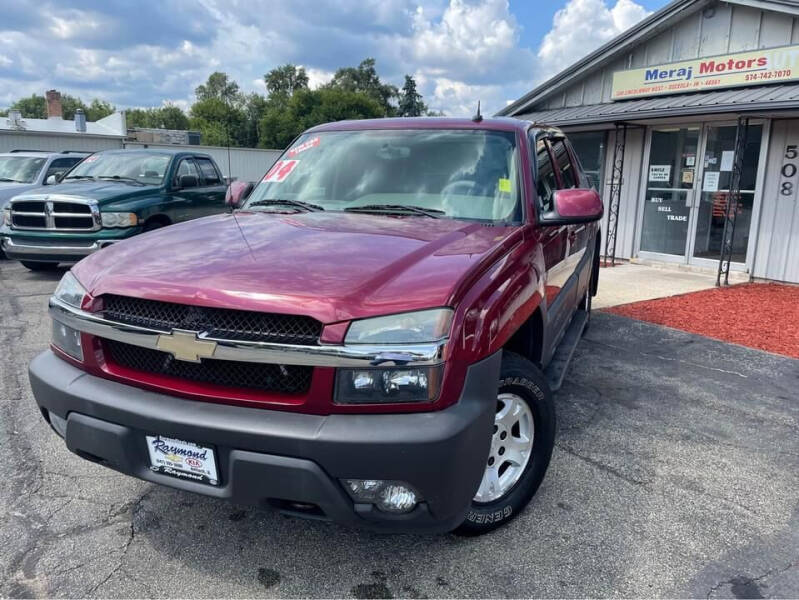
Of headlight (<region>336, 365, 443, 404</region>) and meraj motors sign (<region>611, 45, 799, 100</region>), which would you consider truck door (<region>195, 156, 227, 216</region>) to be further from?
headlight (<region>336, 365, 443, 404</region>)

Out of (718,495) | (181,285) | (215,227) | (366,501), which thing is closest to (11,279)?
(215,227)

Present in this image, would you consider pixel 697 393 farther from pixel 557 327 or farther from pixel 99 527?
pixel 99 527

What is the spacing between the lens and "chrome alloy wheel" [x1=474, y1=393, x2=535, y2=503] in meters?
2.66

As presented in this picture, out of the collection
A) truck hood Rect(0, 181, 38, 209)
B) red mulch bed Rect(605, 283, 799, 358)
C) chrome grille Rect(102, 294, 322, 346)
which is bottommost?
red mulch bed Rect(605, 283, 799, 358)

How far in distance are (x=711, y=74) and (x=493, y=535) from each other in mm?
9511

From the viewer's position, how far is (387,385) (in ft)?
6.77

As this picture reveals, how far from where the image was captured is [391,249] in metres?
2.53

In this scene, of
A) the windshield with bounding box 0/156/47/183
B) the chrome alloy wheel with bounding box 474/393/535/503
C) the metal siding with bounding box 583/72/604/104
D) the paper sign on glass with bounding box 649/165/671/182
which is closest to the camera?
the chrome alloy wheel with bounding box 474/393/535/503

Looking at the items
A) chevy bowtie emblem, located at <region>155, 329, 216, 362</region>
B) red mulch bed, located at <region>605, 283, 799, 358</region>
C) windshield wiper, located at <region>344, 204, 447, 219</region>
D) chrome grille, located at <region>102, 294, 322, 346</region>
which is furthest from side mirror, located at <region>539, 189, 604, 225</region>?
red mulch bed, located at <region>605, 283, 799, 358</region>

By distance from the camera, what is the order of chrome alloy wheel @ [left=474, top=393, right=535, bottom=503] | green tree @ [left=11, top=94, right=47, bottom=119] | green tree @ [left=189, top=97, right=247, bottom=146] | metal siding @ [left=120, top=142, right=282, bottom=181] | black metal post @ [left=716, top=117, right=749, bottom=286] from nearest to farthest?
1. chrome alloy wheel @ [left=474, top=393, right=535, bottom=503]
2. black metal post @ [left=716, top=117, right=749, bottom=286]
3. metal siding @ [left=120, top=142, right=282, bottom=181]
4. green tree @ [left=189, top=97, right=247, bottom=146]
5. green tree @ [left=11, top=94, right=47, bottom=119]

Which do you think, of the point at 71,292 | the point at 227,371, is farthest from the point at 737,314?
the point at 71,292

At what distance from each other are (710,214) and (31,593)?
10499 mm

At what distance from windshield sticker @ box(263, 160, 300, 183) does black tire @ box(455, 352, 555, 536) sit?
204 centimetres

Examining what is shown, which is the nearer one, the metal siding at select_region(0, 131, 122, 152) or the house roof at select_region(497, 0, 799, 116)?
the house roof at select_region(497, 0, 799, 116)
